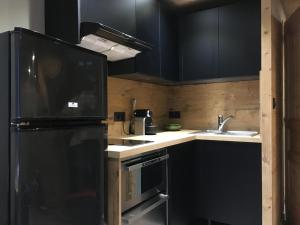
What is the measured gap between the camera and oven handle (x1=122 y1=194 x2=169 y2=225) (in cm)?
162

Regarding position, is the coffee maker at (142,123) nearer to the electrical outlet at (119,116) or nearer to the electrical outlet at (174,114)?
the electrical outlet at (119,116)

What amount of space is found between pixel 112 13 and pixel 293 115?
196cm

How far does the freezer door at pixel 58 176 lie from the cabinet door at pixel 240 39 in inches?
68.9

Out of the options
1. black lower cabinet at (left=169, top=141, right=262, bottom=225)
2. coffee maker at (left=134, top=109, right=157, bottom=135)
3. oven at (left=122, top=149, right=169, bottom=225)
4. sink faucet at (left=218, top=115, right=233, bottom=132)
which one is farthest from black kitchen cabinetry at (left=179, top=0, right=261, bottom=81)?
oven at (left=122, top=149, right=169, bottom=225)

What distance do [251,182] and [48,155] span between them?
1.88m

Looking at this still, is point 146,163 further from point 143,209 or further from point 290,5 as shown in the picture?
point 290,5

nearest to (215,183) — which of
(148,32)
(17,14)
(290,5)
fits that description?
(148,32)

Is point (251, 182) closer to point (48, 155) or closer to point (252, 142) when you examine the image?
point (252, 142)

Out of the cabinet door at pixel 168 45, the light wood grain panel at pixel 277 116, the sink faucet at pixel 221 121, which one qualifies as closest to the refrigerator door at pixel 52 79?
the cabinet door at pixel 168 45

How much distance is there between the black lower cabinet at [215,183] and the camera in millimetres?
2316

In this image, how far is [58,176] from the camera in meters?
1.17

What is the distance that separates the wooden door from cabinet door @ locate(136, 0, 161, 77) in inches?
52.0

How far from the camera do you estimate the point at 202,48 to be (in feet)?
9.38

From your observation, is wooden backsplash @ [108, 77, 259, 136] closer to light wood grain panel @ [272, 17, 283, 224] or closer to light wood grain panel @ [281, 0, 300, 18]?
light wood grain panel @ [272, 17, 283, 224]
